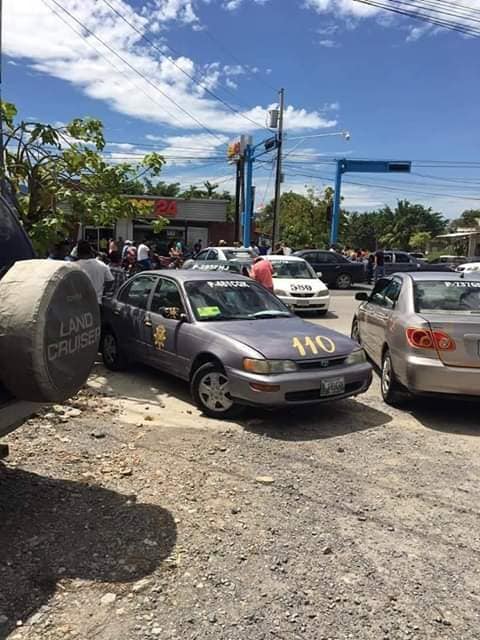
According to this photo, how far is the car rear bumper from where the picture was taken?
5.55 meters

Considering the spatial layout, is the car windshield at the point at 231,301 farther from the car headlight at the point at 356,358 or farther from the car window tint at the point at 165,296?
the car headlight at the point at 356,358

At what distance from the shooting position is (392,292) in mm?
7191

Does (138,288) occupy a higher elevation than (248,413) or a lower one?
higher

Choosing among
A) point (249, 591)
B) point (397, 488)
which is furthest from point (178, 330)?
point (249, 591)

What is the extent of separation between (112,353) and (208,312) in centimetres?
205

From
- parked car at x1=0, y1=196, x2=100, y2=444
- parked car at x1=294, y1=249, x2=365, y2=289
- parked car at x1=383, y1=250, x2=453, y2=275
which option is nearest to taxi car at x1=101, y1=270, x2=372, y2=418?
parked car at x1=0, y1=196, x2=100, y2=444

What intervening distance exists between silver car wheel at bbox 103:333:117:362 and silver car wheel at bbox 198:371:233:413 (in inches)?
90.4

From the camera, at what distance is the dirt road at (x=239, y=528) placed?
2807mm

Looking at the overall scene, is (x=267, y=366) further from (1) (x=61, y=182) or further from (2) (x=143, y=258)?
(2) (x=143, y=258)

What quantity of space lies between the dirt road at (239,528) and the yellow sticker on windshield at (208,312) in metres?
1.10

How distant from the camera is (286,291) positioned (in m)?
14.5

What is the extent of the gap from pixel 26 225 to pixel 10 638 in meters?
6.28

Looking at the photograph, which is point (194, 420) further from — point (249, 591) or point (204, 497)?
point (249, 591)

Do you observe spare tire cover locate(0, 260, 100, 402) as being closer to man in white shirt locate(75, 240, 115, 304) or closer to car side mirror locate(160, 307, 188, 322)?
car side mirror locate(160, 307, 188, 322)
